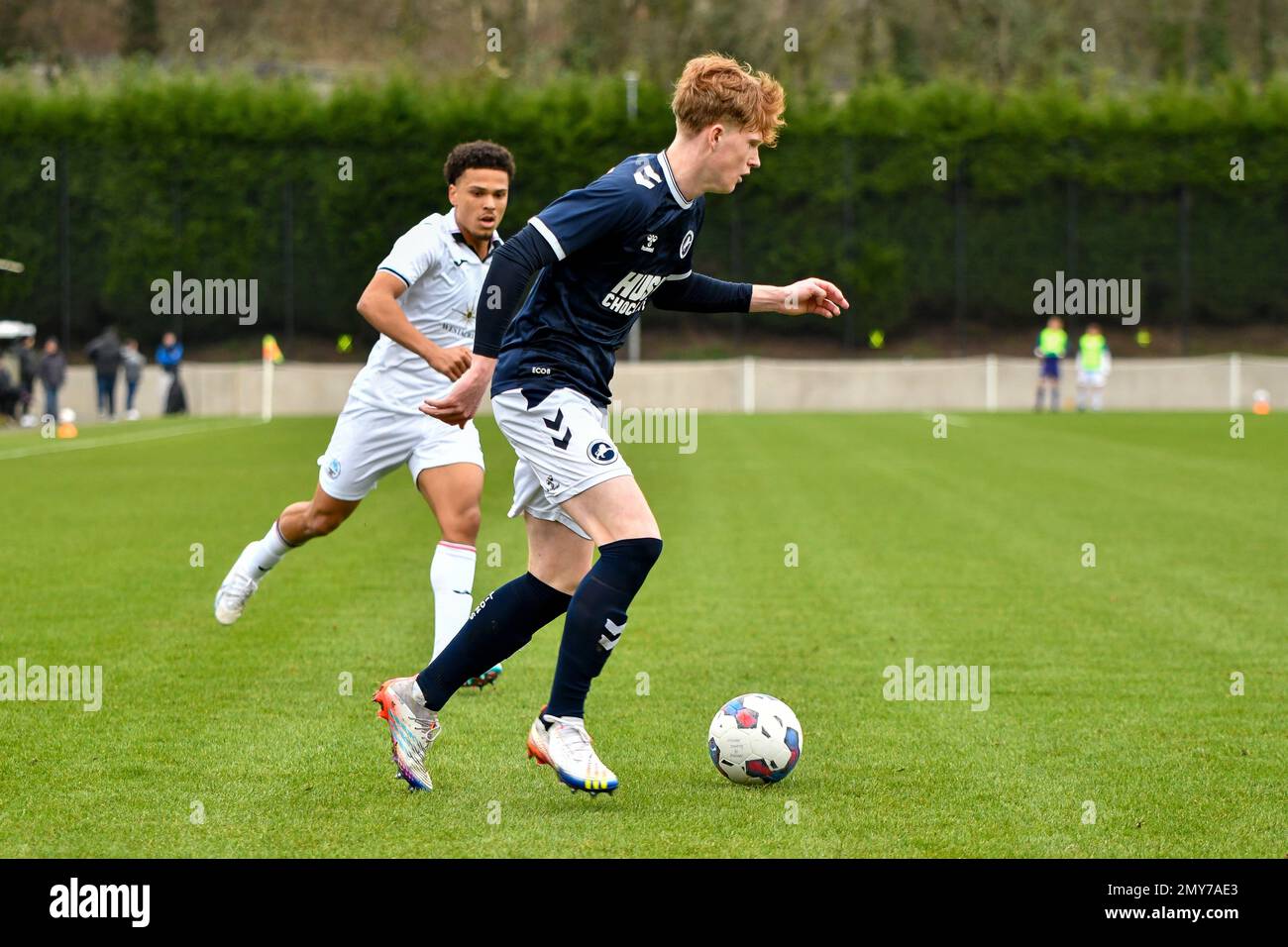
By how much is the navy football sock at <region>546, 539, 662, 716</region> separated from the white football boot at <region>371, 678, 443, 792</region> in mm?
434

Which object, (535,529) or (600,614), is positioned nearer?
(600,614)

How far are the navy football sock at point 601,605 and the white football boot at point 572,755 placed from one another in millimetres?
51

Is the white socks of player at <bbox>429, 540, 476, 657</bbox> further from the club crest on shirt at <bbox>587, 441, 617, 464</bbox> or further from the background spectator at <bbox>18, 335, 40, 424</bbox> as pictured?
the background spectator at <bbox>18, 335, 40, 424</bbox>

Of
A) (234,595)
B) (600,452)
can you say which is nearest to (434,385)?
(234,595)

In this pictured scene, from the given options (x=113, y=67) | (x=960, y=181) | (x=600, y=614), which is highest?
(x=113, y=67)

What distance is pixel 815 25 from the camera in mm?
50375

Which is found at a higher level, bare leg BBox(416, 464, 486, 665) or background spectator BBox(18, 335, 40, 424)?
background spectator BBox(18, 335, 40, 424)

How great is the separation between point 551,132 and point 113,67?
13443 mm

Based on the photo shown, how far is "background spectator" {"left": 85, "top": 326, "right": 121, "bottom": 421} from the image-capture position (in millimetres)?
36656

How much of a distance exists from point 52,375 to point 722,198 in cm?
1595

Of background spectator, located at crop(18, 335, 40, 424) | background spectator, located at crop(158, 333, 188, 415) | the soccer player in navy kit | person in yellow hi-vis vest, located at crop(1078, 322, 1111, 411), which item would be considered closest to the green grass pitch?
the soccer player in navy kit

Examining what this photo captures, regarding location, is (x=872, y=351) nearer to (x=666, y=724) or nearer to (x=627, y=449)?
(x=627, y=449)

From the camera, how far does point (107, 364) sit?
36812 mm

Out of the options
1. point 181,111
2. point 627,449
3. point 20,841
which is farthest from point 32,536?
point 181,111
